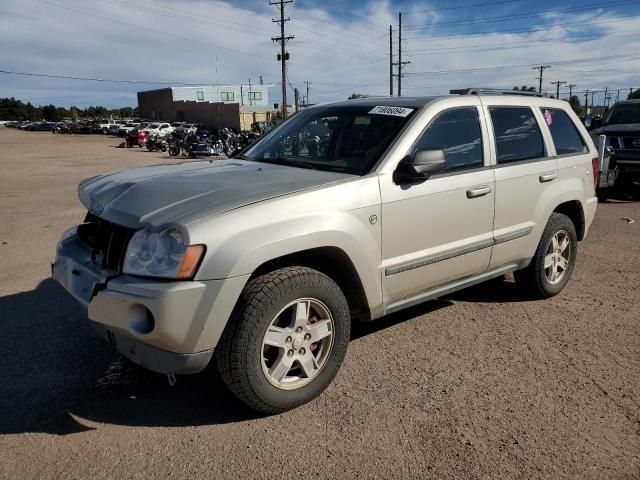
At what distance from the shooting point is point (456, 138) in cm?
392

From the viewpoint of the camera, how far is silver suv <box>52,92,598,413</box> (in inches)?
105

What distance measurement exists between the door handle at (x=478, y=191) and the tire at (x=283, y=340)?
1331mm

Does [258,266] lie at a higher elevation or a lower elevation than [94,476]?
higher

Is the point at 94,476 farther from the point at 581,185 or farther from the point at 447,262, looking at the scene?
the point at 581,185

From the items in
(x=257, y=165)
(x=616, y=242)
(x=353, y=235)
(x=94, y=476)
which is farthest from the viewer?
(x=616, y=242)

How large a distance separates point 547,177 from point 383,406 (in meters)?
2.54

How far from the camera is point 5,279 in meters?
5.50

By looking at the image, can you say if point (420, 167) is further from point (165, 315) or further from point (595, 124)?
point (595, 124)

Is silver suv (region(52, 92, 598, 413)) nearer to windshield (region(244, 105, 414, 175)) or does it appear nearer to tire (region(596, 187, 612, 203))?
windshield (region(244, 105, 414, 175))

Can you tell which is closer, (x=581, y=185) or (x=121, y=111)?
(x=581, y=185)

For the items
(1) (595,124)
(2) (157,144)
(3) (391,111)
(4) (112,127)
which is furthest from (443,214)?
(4) (112,127)

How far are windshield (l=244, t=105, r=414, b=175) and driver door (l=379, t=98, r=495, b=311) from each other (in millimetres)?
228

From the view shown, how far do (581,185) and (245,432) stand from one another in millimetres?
3787

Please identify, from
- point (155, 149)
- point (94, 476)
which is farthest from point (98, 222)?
point (155, 149)
